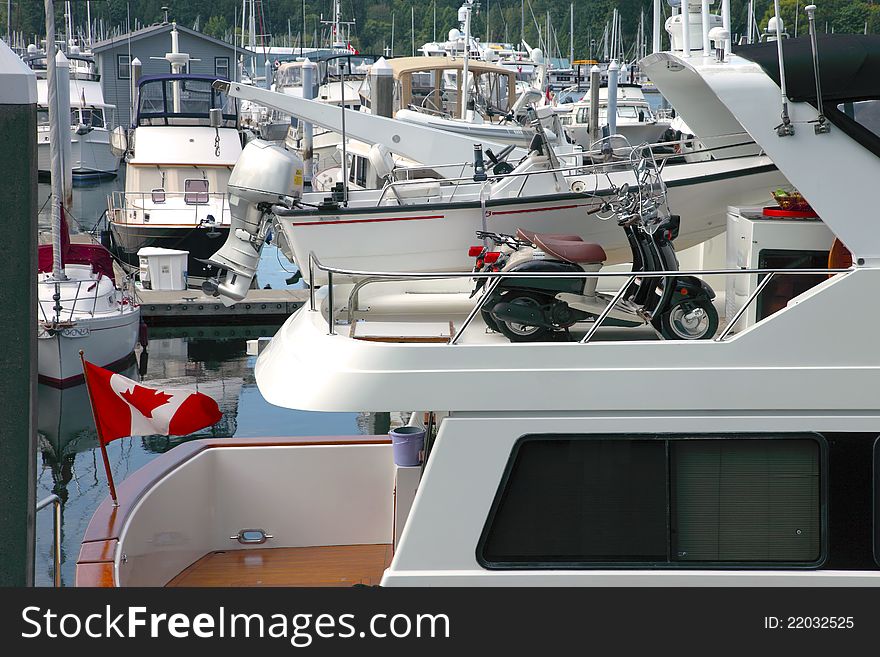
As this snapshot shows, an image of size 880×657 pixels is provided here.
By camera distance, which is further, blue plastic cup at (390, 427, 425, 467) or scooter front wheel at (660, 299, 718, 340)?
blue plastic cup at (390, 427, 425, 467)

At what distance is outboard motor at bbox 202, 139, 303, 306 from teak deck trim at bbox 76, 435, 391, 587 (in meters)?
2.15

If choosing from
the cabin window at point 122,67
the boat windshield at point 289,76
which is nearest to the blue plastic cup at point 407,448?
the boat windshield at point 289,76

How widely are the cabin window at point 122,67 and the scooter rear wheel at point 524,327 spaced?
165 feet

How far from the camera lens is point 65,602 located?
414cm

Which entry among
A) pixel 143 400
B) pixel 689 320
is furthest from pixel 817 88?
pixel 143 400

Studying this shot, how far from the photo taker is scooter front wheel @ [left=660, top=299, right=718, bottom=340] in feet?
15.8

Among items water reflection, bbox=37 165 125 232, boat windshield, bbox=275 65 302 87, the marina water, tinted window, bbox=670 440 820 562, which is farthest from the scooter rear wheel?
boat windshield, bbox=275 65 302 87

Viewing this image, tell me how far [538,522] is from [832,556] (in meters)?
1.20

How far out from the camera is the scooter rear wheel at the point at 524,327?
15.6ft

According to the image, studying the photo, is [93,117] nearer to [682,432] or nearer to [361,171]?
[361,171]

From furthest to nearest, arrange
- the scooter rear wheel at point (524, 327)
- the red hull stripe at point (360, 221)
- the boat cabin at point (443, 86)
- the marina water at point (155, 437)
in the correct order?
the boat cabin at point (443, 86) → the marina water at point (155, 437) → the red hull stripe at point (360, 221) → the scooter rear wheel at point (524, 327)

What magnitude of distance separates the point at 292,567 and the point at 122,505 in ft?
3.29

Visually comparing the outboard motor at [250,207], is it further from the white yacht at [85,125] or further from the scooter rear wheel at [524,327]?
the white yacht at [85,125]

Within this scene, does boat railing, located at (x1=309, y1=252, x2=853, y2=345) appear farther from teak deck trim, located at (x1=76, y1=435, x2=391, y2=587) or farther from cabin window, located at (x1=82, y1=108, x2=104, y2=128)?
cabin window, located at (x1=82, y1=108, x2=104, y2=128)
